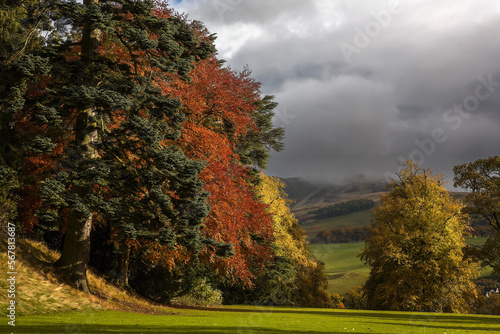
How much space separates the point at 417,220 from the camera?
34156 millimetres

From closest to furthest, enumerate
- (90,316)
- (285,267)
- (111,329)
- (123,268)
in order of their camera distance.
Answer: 1. (111,329)
2. (90,316)
3. (123,268)
4. (285,267)

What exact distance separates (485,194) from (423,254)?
27.8 ft

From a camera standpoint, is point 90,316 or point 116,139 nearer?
point 90,316

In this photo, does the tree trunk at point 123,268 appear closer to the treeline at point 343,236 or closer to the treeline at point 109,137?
the treeline at point 109,137

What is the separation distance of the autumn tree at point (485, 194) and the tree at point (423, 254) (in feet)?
4.79

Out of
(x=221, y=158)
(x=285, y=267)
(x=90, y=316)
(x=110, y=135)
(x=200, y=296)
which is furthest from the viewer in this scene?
(x=285, y=267)

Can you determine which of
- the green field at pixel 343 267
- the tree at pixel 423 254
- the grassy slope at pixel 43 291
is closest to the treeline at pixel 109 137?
the grassy slope at pixel 43 291

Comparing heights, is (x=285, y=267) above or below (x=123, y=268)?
below

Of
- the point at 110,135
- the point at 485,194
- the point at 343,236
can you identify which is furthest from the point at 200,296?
the point at 343,236

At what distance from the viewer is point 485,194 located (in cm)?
3503

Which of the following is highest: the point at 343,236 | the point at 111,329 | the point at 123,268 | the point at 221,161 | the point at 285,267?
the point at 221,161

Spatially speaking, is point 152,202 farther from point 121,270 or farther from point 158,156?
point 121,270

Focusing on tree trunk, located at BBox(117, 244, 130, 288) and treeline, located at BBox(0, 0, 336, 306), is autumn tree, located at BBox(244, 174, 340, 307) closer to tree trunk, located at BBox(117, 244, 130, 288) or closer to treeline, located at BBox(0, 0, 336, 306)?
tree trunk, located at BBox(117, 244, 130, 288)

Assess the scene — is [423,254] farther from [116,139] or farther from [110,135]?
[110,135]
